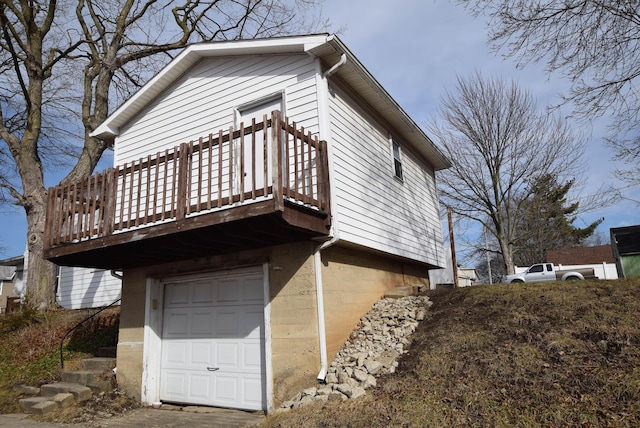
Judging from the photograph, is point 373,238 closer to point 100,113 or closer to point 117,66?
point 100,113

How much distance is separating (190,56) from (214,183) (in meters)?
2.95

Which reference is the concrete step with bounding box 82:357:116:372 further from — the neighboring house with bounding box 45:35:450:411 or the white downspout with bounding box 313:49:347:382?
the white downspout with bounding box 313:49:347:382

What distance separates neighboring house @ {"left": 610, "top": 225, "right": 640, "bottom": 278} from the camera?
11625 mm

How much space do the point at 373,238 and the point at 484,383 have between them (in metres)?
3.47

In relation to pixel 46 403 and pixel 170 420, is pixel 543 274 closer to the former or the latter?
pixel 170 420

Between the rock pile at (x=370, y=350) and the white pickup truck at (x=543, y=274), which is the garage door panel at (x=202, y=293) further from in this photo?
the white pickup truck at (x=543, y=274)

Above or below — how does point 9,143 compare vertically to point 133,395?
above

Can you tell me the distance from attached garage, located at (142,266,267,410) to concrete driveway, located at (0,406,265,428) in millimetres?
251

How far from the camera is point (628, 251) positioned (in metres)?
11.9

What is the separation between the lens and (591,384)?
4.55 metres

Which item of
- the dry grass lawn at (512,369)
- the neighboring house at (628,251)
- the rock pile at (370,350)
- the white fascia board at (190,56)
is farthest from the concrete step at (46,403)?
the neighboring house at (628,251)

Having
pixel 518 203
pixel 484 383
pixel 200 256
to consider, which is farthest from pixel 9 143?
pixel 518 203

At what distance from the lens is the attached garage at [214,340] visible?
7.03 meters

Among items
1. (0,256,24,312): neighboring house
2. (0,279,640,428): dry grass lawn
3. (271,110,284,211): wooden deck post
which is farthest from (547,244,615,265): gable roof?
(0,256,24,312): neighboring house
